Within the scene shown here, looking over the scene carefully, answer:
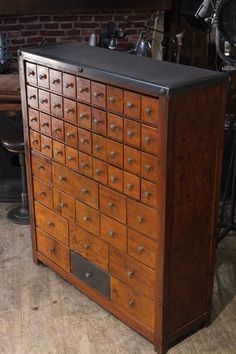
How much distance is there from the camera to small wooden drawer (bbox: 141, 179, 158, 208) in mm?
2328

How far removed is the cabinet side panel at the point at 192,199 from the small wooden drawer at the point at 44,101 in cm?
82

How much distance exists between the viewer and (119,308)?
2754mm

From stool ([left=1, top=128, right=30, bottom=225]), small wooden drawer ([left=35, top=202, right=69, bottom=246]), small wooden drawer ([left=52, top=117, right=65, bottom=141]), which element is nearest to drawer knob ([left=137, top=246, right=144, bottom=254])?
small wooden drawer ([left=35, top=202, right=69, bottom=246])

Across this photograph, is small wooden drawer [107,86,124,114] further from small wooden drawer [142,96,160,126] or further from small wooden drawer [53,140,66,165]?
small wooden drawer [53,140,66,165]

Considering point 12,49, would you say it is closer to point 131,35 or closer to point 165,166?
point 131,35

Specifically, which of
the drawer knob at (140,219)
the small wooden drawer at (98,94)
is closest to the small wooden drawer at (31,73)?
the small wooden drawer at (98,94)

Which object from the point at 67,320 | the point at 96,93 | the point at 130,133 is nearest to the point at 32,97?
the point at 96,93

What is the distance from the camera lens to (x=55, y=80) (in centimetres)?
267

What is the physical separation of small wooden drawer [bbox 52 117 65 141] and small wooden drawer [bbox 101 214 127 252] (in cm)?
44

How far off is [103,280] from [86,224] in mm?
287

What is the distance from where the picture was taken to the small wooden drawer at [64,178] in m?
2.79

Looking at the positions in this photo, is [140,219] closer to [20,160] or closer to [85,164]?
[85,164]

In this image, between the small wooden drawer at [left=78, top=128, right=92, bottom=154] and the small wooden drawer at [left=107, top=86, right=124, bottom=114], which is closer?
the small wooden drawer at [left=107, top=86, right=124, bottom=114]

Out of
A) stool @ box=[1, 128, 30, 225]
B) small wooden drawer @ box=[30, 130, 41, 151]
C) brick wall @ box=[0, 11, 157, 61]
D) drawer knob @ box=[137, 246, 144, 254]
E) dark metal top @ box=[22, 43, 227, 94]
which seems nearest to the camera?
dark metal top @ box=[22, 43, 227, 94]
